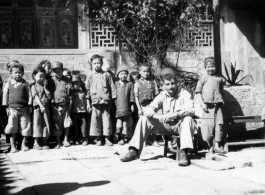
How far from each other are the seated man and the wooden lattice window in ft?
14.2

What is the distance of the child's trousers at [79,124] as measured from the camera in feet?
27.1

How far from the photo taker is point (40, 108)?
25.0 ft

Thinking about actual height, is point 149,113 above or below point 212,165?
above

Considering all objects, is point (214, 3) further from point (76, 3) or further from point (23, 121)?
point (23, 121)

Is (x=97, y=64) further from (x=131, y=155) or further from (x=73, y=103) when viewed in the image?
(x=131, y=155)

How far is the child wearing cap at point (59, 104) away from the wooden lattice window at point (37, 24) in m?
2.01

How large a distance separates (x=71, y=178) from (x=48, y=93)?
301cm

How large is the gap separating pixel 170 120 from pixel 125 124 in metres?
2.12

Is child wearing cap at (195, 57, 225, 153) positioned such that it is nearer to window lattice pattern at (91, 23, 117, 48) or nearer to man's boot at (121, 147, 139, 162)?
man's boot at (121, 147, 139, 162)

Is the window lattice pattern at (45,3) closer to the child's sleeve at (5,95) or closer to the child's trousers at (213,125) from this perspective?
the child's sleeve at (5,95)

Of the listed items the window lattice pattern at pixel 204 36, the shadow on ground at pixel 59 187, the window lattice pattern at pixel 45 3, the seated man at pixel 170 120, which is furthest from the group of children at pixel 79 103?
the shadow on ground at pixel 59 187

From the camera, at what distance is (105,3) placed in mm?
9062

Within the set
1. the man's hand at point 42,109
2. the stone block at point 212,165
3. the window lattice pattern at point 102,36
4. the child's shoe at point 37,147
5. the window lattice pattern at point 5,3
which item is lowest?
the child's shoe at point 37,147

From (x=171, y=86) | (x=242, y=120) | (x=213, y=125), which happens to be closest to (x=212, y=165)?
(x=171, y=86)
